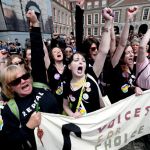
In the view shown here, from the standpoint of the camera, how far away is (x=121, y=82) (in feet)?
7.97

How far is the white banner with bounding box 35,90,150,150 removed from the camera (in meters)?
1.81

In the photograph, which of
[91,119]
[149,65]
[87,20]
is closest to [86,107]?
[91,119]

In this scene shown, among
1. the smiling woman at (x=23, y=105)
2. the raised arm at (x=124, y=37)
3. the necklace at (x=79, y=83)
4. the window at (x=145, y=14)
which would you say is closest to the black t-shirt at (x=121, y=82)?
the raised arm at (x=124, y=37)

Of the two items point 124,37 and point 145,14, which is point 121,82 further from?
point 145,14

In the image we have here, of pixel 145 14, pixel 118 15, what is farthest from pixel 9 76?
pixel 118 15

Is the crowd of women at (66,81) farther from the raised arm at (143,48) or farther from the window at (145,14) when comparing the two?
the window at (145,14)

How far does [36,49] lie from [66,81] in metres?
0.61

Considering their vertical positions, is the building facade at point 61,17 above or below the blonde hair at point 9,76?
above

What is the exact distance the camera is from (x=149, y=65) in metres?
2.32

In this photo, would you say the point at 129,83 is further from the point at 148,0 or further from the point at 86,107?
the point at 148,0

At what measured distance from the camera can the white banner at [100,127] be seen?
71.3 inches

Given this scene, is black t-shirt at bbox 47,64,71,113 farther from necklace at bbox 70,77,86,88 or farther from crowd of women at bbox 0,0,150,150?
necklace at bbox 70,77,86,88

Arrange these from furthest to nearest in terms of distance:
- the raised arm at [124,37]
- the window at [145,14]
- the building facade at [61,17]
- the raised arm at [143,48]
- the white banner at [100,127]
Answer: the window at [145,14], the building facade at [61,17], the raised arm at [124,37], the raised arm at [143,48], the white banner at [100,127]

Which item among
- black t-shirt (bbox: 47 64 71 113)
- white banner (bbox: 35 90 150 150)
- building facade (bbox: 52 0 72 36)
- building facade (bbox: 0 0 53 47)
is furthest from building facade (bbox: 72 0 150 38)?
white banner (bbox: 35 90 150 150)
